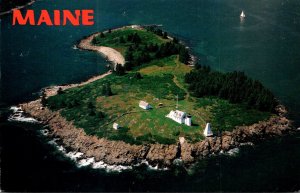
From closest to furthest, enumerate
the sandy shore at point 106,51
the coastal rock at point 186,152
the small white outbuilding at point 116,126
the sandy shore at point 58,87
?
the coastal rock at point 186,152 → the small white outbuilding at point 116,126 → the sandy shore at point 58,87 → the sandy shore at point 106,51

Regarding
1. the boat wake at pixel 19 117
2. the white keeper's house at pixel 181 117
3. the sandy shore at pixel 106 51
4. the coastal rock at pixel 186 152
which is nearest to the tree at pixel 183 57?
the sandy shore at pixel 106 51

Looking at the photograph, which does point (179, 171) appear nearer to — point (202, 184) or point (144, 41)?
point (202, 184)

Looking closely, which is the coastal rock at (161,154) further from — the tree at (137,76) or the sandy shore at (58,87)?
the sandy shore at (58,87)

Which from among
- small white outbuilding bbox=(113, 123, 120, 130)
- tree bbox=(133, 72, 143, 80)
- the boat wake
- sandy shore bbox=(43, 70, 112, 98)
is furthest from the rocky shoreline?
tree bbox=(133, 72, 143, 80)

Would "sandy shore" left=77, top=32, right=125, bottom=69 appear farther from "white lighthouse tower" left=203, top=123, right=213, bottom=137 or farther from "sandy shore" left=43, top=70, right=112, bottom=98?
"white lighthouse tower" left=203, top=123, right=213, bottom=137

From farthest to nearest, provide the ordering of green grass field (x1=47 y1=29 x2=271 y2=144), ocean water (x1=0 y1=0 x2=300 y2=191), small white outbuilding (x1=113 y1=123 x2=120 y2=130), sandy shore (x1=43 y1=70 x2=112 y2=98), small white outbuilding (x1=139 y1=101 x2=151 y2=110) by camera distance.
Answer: sandy shore (x1=43 y1=70 x2=112 y2=98)
small white outbuilding (x1=139 y1=101 x2=151 y2=110)
small white outbuilding (x1=113 y1=123 x2=120 y2=130)
green grass field (x1=47 y1=29 x2=271 y2=144)
ocean water (x1=0 y1=0 x2=300 y2=191)

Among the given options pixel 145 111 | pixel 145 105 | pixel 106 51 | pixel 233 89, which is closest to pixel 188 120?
pixel 145 111

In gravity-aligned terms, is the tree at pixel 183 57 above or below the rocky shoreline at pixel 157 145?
above
